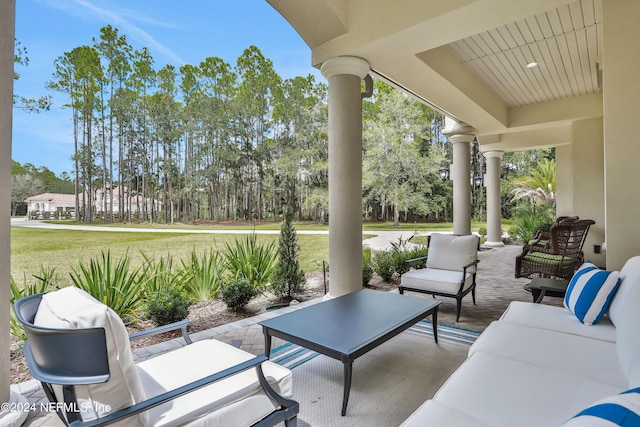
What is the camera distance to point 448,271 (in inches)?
163

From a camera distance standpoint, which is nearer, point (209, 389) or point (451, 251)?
point (209, 389)

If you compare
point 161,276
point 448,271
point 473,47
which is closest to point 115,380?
point 161,276

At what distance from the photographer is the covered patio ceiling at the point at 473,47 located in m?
3.19

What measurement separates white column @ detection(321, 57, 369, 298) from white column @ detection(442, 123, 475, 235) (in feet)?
14.7

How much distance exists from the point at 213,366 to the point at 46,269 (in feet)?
8.92

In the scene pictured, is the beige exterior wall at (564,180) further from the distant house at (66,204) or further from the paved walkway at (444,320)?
the distant house at (66,204)

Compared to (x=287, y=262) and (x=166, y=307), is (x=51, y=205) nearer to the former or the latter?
(x=166, y=307)

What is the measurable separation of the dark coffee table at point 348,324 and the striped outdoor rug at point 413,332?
31cm

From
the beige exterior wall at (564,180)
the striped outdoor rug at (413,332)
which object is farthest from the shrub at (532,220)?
the striped outdoor rug at (413,332)

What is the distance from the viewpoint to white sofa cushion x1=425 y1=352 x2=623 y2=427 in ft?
4.06

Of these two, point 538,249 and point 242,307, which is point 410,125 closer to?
point 538,249

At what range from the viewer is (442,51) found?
4.53 metres

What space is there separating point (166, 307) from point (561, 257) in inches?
196

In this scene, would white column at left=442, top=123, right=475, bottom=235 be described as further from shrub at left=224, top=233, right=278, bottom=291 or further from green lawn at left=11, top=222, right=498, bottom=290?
shrub at left=224, top=233, right=278, bottom=291
